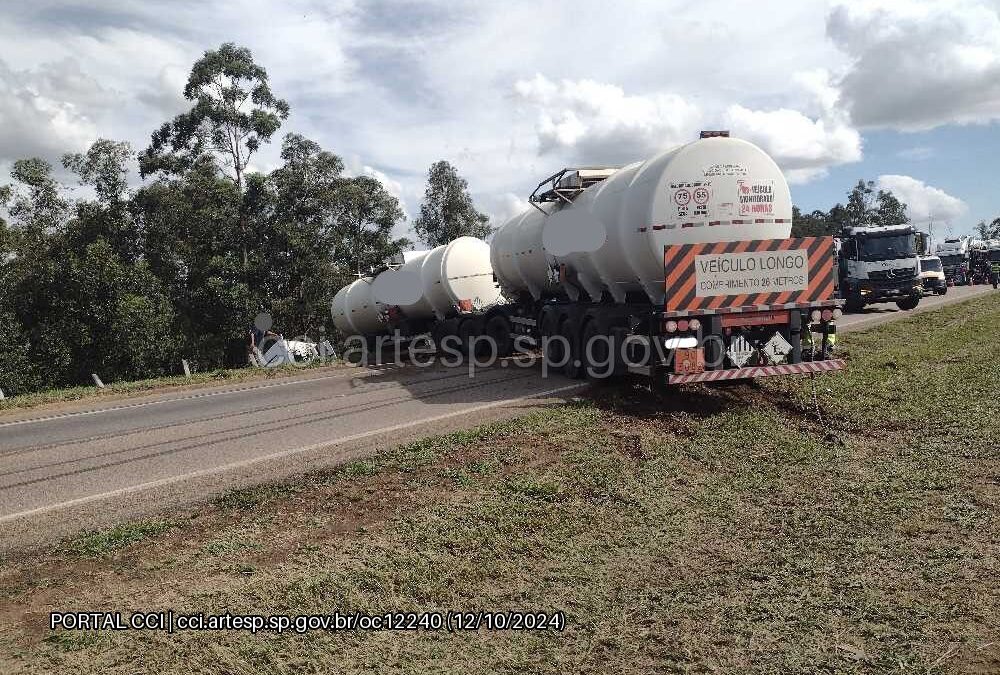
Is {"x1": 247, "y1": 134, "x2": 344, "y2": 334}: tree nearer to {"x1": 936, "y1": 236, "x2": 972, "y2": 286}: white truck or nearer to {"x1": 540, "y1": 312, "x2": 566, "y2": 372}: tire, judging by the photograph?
{"x1": 540, "y1": 312, "x2": 566, "y2": 372}: tire

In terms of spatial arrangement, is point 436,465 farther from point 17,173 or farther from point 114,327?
point 17,173

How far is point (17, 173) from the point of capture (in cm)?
3725

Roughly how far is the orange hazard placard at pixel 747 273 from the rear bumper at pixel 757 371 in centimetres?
85

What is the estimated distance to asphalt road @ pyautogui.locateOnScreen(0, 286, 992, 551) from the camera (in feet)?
22.8

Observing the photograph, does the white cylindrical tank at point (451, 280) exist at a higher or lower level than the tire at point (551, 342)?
higher

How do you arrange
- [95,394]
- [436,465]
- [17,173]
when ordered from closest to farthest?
[436,465] < [95,394] < [17,173]

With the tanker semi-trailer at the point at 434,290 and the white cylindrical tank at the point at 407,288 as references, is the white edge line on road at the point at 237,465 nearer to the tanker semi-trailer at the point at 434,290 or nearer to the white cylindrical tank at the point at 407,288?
the tanker semi-trailer at the point at 434,290

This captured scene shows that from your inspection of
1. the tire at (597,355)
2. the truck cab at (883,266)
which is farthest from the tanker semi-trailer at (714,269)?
the truck cab at (883,266)

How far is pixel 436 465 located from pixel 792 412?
462 cm

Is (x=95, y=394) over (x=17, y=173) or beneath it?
beneath

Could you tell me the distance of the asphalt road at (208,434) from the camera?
6953 mm

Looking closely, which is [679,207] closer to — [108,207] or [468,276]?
[468,276]

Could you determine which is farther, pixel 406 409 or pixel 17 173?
pixel 17 173

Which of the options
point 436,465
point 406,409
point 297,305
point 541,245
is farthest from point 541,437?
point 297,305
